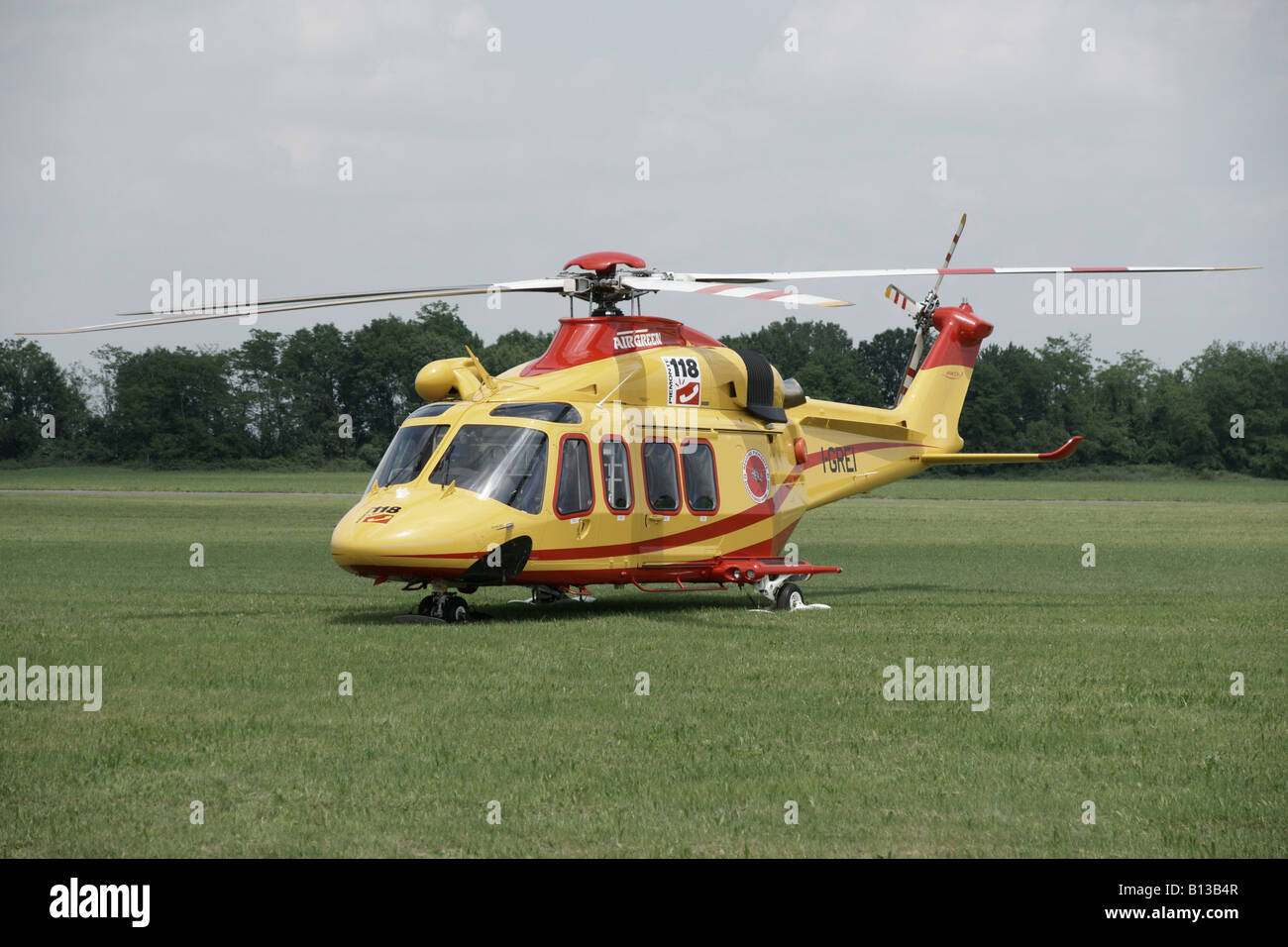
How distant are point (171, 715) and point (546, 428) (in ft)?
22.5

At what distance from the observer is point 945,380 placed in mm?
23516

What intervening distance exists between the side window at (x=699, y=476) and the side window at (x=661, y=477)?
0.21 meters

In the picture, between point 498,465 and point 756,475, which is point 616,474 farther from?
point 756,475

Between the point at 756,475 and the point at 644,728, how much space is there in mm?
9400

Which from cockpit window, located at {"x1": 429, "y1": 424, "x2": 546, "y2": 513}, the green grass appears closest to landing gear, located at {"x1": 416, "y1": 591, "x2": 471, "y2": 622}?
cockpit window, located at {"x1": 429, "y1": 424, "x2": 546, "y2": 513}

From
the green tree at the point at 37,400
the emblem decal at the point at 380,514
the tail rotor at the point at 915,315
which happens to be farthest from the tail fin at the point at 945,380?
the green tree at the point at 37,400

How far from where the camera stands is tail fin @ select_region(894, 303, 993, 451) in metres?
23.1

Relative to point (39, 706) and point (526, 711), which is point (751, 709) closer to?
point (526, 711)

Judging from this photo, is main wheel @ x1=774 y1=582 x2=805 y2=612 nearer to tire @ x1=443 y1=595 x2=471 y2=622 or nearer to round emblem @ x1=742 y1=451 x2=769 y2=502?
round emblem @ x1=742 y1=451 x2=769 y2=502

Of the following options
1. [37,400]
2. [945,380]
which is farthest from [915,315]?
[37,400]

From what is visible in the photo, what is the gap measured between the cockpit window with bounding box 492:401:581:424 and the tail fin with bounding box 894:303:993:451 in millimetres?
7498

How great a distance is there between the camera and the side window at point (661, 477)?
18.1 metres

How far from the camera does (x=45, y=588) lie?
21734 mm

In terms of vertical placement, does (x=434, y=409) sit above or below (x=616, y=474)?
above
